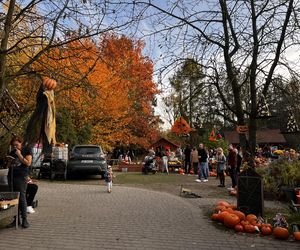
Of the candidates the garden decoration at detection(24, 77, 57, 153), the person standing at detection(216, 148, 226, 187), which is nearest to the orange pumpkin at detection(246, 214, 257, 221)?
the garden decoration at detection(24, 77, 57, 153)

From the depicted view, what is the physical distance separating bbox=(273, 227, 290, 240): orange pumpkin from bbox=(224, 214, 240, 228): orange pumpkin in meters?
0.90

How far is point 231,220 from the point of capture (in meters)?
8.40

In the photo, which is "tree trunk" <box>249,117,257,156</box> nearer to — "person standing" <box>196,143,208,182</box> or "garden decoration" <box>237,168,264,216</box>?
"garden decoration" <box>237,168,264,216</box>

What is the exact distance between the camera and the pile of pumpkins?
7629 mm

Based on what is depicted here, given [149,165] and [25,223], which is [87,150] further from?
[25,223]

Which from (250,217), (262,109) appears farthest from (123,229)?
(262,109)

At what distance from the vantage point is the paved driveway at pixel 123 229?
22.8ft

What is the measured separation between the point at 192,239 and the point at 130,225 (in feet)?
5.28

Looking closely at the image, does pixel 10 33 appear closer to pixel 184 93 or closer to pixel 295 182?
pixel 184 93

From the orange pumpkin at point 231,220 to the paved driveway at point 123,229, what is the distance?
0.29 m

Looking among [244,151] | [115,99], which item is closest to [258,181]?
[244,151]

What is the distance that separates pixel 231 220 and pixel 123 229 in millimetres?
2180

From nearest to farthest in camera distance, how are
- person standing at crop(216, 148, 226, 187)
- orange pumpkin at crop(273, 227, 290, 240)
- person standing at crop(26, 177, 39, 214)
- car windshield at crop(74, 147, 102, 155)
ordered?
1. orange pumpkin at crop(273, 227, 290, 240)
2. person standing at crop(26, 177, 39, 214)
3. person standing at crop(216, 148, 226, 187)
4. car windshield at crop(74, 147, 102, 155)

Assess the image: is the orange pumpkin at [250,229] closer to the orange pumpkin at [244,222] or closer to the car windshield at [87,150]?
the orange pumpkin at [244,222]
